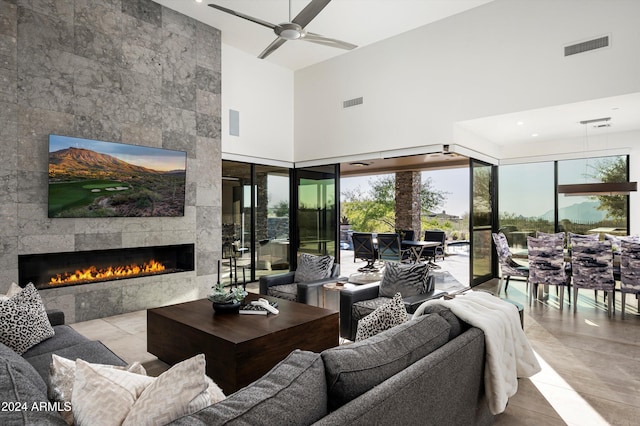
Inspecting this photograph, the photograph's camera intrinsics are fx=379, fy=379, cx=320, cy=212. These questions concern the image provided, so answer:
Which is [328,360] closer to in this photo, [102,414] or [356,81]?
[102,414]

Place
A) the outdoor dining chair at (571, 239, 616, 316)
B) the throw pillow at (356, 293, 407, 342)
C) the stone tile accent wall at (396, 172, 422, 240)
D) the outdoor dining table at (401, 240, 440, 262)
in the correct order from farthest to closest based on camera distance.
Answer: the stone tile accent wall at (396, 172, 422, 240)
the outdoor dining table at (401, 240, 440, 262)
the outdoor dining chair at (571, 239, 616, 316)
the throw pillow at (356, 293, 407, 342)

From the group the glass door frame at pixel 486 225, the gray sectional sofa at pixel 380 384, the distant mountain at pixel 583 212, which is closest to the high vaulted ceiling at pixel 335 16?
the glass door frame at pixel 486 225

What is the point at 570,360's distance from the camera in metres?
3.51

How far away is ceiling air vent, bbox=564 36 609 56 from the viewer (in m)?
4.56

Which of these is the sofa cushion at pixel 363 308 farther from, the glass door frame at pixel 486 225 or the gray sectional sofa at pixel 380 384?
the glass door frame at pixel 486 225

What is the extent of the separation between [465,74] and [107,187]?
207 inches

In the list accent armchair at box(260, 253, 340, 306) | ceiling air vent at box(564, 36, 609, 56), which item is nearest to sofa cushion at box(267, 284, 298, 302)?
accent armchair at box(260, 253, 340, 306)

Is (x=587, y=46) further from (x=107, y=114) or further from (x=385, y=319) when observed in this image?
(x=107, y=114)

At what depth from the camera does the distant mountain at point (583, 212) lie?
7.04 metres

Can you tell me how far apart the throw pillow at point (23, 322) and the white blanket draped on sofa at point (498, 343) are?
2.58 meters

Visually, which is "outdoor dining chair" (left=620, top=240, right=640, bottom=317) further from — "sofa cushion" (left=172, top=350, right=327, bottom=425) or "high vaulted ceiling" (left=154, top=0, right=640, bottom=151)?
"sofa cushion" (left=172, top=350, right=327, bottom=425)

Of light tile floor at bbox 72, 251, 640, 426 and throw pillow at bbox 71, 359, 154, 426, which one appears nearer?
throw pillow at bbox 71, 359, 154, 426

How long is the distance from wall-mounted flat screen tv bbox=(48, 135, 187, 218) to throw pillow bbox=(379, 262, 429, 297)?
3.29 metres

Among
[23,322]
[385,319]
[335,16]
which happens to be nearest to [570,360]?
[385,319]
